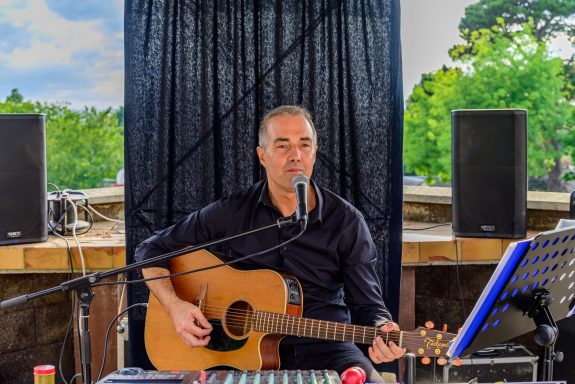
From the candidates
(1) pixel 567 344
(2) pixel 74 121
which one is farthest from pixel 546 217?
(2) pixel 74 121

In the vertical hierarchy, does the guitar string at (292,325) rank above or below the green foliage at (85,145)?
below

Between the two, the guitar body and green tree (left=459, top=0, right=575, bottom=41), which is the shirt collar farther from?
green tree (left=459, top=0, right=575, bottom=41)

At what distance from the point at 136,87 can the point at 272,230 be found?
84 cm

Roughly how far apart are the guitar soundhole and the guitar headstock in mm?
550

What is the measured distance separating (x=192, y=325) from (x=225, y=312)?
113 millimetres

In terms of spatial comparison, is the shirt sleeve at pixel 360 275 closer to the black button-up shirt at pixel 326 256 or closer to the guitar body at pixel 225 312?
the black button-up shirt at pixel 326 256

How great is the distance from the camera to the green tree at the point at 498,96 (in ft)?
67.7

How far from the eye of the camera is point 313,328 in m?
2.38

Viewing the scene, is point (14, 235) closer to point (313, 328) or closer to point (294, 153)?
point (294, 153)

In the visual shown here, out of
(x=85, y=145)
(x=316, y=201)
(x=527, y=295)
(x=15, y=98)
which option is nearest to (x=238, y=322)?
(x=316, y=201)

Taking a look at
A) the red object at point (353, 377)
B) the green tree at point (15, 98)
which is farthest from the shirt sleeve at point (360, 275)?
the green tree at point (15, 98)

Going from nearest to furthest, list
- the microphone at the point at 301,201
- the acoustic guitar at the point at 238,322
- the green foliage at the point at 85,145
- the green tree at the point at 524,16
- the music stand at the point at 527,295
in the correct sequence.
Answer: the music stand at the point at 527,295, the microphone at the point at 301,201, the acoustic guitar at the point at 238,322, the green foliage at the point at 85,145, the green tree at the point at 524,16

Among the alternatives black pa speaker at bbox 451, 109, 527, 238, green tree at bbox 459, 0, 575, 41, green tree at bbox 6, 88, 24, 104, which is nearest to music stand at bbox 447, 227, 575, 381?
black pa speaker at bbox 451, 109, 527, 238

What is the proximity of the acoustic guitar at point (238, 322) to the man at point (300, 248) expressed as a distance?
2.1 inches
